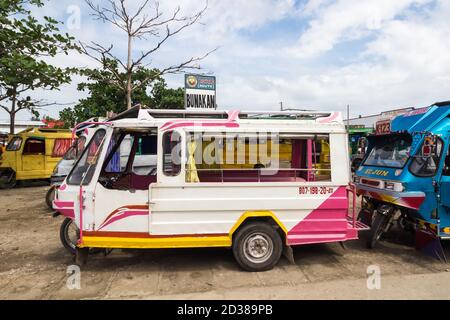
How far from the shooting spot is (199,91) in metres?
9.32

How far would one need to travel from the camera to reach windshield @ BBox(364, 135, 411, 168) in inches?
236

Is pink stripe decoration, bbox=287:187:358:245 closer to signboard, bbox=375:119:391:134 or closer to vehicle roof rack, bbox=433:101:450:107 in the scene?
signboard, bbox=375:119:391:134

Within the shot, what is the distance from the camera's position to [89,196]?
178 inches

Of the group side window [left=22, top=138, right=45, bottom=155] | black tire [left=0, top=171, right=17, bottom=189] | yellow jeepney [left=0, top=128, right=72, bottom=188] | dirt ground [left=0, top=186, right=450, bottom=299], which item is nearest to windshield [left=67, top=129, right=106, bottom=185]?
dirt ground [left=0, top=186, right=450, bottom=299]

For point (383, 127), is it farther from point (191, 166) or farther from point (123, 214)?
point (123, 214)

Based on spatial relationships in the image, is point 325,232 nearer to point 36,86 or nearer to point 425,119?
point 425,119

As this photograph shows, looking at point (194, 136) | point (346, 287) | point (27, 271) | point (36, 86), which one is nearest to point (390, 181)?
point (346, 287)

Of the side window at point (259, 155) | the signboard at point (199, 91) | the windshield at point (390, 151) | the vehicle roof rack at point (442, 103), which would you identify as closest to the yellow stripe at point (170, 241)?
the side window at point (259, 155)

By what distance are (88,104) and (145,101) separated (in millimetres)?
3235

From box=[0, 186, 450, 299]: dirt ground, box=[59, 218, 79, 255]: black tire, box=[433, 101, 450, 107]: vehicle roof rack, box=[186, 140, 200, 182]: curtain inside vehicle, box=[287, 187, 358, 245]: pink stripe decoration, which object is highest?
box=[433, 101, 450, 107]: vehicle roof rack

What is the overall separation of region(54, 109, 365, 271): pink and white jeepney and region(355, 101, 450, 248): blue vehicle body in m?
1.14

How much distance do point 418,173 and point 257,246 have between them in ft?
9.72

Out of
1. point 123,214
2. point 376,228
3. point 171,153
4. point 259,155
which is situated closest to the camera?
point 123,214

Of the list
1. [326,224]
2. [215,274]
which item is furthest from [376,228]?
[215,274]
